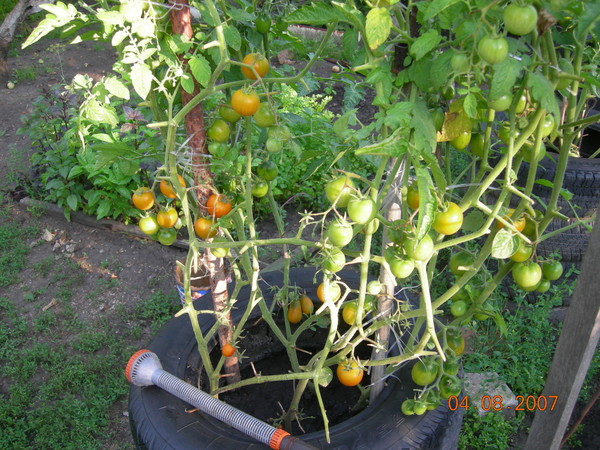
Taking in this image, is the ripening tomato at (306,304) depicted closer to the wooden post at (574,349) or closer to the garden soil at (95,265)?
the wooden post at (574,349)

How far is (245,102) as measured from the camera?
Result: 4.51ft

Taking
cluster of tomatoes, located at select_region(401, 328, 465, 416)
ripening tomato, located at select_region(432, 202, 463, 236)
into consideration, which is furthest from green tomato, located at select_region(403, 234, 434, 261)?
cluster of tomatoes, located at select_region(401, 328, 465, 416)

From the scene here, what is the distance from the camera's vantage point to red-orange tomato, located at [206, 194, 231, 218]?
161cm

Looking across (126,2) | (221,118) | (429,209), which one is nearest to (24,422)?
(221,118)

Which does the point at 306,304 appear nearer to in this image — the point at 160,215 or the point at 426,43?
the point at 160,215

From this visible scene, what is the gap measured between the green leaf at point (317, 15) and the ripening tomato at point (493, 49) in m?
0.32

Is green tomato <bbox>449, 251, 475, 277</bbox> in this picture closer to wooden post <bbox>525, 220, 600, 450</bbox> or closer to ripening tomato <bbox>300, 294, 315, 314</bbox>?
wooden post <bbox>525, 220, 600, 450</bbox>

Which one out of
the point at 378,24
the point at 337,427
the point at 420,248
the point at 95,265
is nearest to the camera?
the point at 378,24

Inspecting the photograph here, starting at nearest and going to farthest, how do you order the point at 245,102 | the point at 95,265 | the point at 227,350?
the point at 245,102 < the point at 227,350 < the point at 95,265

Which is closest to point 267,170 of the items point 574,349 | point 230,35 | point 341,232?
point 230,35

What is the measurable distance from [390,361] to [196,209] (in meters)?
0.76

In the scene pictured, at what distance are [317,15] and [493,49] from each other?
402mm

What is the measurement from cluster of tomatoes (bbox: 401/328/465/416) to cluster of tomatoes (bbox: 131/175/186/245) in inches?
33.5

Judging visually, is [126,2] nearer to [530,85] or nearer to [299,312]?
[530,85]
